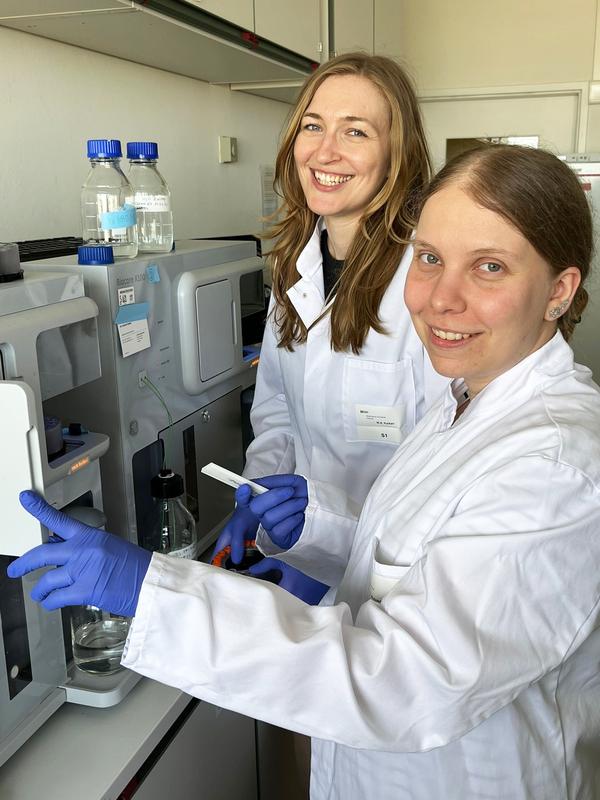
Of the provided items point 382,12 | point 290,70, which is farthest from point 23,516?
point 382,12

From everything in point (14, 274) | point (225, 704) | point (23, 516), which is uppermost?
point (14, 274)

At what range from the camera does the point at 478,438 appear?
0.86 meters

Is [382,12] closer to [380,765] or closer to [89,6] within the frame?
[89,6]

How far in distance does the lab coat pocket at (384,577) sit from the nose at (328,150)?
2.54ft

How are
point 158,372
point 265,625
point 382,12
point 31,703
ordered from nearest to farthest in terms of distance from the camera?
point 265,625, point 31,703, point 158,372, point 382,12

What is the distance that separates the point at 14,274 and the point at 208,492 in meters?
0.70

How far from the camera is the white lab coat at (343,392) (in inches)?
54.3

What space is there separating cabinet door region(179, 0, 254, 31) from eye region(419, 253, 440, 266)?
0.86 metres

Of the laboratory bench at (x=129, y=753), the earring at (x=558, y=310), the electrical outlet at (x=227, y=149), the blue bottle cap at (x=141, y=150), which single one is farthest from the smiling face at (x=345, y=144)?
the electrical outlet at (x=227, y=149)

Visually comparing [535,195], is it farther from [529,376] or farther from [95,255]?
[95,255]

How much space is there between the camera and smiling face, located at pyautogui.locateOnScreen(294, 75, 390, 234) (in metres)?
1.34

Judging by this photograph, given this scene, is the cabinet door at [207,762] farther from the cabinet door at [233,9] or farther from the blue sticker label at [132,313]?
the cabinet door at [233,9]

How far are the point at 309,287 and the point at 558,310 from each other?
68cm

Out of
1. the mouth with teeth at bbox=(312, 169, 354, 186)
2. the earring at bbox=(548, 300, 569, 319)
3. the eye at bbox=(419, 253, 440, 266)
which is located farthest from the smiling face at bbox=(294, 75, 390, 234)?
the earring at bbox=(548, 300, 569, 319)
